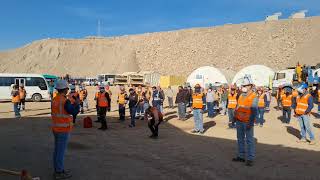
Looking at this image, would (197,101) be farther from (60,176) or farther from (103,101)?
(60,176)

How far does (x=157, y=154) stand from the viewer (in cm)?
1022

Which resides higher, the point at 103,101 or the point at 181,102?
the point at 103,101

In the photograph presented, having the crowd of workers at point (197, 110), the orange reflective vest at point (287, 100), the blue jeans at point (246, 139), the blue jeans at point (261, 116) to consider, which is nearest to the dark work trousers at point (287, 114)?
the crowd of workers at point (197, 110)

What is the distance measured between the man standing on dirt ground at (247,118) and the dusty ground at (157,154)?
371mm

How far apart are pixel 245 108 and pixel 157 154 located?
105 inches

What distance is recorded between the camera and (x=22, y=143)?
1121 centimetres

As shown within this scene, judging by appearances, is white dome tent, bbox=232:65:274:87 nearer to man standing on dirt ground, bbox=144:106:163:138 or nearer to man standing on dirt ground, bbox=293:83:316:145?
man standing on dirt ground, bbox=293:83:316:145

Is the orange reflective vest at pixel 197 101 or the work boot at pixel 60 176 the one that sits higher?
the orange reflective vest at pixel 197 101

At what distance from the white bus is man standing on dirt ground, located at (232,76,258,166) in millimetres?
24422

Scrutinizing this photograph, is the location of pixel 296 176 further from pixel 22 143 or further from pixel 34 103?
pixel 34 103

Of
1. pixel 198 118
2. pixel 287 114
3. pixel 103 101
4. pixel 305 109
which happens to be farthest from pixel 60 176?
pixel 287 114

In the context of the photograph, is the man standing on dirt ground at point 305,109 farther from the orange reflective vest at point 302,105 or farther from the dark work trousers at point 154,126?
the dark work trousers at point 154,126

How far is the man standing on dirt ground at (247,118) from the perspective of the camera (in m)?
8.97

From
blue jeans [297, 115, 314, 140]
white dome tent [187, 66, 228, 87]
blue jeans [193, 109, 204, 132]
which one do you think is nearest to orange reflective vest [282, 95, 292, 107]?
blue jeans [193, 109, 204, 132]
